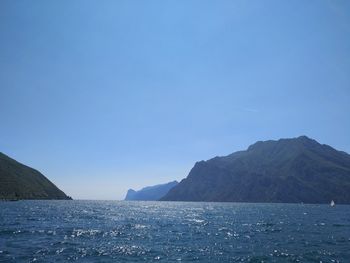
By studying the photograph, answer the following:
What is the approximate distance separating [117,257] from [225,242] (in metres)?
20.4

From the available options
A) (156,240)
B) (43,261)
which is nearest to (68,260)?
(43,261)

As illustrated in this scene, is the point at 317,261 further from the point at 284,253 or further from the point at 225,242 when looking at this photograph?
the point at 225,242

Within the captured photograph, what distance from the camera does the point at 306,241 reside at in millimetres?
55969

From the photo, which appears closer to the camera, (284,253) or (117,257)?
(117,257)

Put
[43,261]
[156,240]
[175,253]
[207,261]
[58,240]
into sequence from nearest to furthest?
[43,261], [207,261], [175,253], [58,240], [156,240]

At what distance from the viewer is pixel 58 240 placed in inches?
2031

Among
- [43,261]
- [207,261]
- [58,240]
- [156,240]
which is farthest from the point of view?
[156,240]

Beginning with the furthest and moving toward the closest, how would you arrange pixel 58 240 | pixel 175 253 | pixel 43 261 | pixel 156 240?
pixel 156 240 < pixel 58 240 < pixel 175 253 < pixel 43 261

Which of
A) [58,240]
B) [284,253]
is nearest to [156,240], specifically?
[58,240]

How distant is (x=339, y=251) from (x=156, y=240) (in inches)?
1058

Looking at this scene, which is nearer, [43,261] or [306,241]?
[43,261]

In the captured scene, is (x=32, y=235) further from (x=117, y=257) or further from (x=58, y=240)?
(x=117, y=257)

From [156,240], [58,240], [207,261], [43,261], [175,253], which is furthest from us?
[156,240]

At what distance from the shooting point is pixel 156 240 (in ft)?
181
